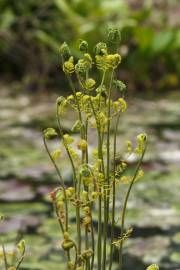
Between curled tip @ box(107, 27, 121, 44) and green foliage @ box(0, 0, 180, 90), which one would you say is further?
green foliage @ box(0, 0, 180, 90)

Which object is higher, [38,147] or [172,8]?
[172,8]

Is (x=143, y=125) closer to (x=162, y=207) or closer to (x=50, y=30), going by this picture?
(x=162, y=207)

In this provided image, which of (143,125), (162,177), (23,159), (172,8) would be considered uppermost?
(172,8)

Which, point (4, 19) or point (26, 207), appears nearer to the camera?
point (26, 207)

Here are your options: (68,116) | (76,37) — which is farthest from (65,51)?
(76,37)

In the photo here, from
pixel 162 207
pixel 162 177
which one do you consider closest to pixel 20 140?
pixel 162 177

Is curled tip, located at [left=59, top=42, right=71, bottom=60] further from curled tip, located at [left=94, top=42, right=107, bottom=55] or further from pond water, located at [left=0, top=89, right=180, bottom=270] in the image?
pond water, located at [left=0, top=89, right=180, bottom=270]

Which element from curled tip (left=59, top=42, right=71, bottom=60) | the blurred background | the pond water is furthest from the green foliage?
curled tip (left=59, top=42, right=71, bottom=60)

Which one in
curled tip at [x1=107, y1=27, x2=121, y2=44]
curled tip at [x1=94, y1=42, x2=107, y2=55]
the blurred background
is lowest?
curled tip at [x1=94, y1=42, x2=107, y2=55]

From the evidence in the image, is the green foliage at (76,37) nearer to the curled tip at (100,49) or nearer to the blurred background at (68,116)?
the blurred background at (68,116)
